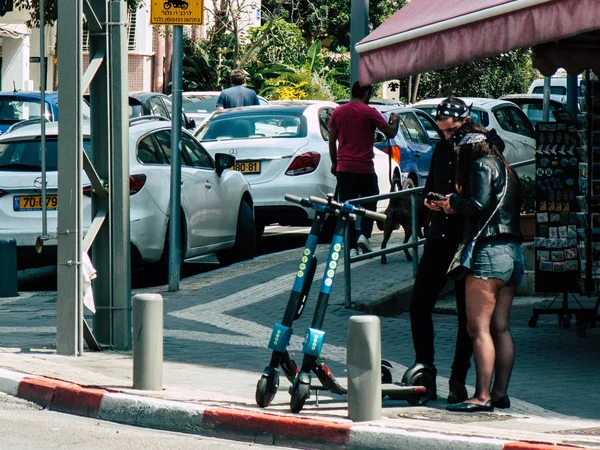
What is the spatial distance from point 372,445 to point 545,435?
35.2 inches

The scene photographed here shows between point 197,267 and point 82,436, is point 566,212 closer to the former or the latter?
point 82,436

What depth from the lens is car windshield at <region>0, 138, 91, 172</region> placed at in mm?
12242

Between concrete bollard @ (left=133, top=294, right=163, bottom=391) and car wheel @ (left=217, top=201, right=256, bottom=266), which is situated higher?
car wheel @ (left=217, top=201, right=256, bottom=266)

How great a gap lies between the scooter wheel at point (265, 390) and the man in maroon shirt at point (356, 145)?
5.79m

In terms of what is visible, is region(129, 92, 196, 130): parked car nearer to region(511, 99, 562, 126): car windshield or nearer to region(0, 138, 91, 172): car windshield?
region(511, 99, 562, 126): car windshield

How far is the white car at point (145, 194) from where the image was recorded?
12.2 m

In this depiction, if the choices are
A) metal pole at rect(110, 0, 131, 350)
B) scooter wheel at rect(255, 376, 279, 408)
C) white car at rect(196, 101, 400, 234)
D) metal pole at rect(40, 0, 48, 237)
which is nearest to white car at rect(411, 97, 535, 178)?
white car at rect(196, 101, 400, 234)

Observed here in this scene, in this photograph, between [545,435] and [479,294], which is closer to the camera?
[545,435]

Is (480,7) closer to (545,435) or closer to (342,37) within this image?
(545,435)

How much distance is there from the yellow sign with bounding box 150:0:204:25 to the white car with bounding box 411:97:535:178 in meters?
9.42

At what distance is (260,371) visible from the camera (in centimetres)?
865

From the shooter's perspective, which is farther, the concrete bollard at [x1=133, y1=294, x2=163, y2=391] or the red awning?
the concrete bollard at [x1=133, y1=294, x2=163, y2=391]

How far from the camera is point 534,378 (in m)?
8.75

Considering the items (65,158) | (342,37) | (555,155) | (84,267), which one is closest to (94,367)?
(84,267)
